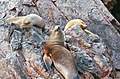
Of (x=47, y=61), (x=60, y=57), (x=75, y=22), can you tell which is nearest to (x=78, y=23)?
(x=75, y=22)

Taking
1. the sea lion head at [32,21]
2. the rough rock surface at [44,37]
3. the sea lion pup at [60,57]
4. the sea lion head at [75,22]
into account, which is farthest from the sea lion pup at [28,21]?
the sea lion pup at [60,57]

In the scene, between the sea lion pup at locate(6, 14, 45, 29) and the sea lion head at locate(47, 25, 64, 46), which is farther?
the sea lion pup at locate(6, 14, 45, 29)

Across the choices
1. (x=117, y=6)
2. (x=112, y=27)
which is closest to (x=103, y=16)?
(x=112, y=27)

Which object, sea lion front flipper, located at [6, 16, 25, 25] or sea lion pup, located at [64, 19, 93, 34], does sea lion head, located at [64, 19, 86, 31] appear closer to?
sea lion pup, located at [64, 19, 93, 34]

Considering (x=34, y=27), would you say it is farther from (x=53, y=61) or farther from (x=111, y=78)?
(x=111, y=78)

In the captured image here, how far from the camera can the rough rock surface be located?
918 centimetres

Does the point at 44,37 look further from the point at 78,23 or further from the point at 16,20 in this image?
the point at 78,23

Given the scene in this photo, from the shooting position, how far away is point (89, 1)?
505 inches

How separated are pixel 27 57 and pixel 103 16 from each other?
372 centimetres

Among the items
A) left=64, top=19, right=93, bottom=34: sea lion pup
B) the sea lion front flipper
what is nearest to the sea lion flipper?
the sea lion front flipper

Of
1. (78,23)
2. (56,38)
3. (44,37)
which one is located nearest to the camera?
(56,38)

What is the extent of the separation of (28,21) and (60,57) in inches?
63.1

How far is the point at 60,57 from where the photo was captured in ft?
30.8

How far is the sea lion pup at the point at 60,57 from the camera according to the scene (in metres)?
9.22
